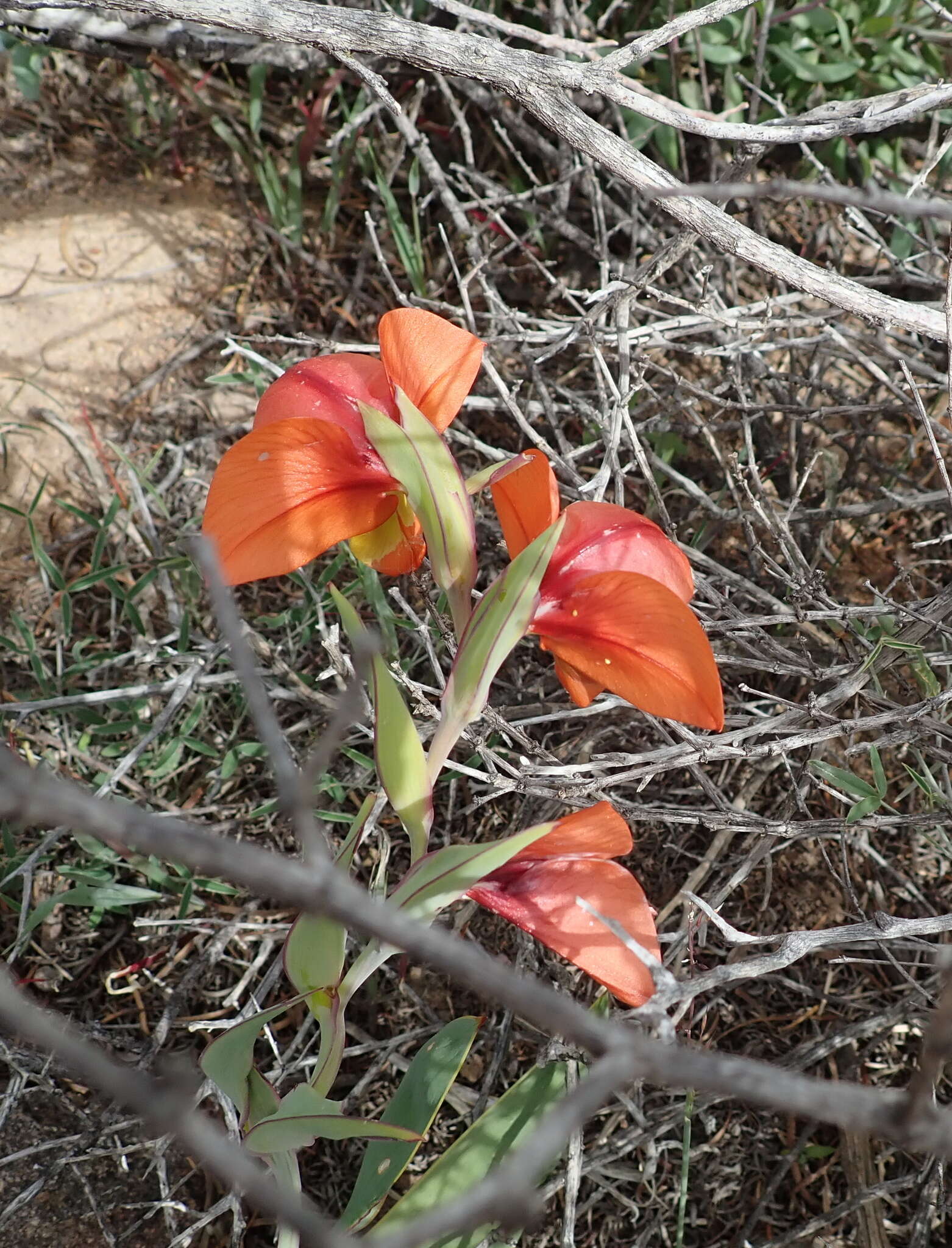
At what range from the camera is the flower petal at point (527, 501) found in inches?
41.2

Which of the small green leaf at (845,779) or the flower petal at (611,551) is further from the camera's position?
the small green leaf at (845,779)

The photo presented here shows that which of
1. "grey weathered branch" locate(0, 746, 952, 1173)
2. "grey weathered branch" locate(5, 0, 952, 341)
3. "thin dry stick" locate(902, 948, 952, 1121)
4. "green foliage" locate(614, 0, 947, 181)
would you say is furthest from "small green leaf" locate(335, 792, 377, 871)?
"green foliage" locate(614, 0, 947, 181)

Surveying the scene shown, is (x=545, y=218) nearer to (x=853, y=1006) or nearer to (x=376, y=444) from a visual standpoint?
(x=376, y=444)

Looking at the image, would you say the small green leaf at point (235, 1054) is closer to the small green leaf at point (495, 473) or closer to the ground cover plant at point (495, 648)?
the ground cover plant at point (495, 648)

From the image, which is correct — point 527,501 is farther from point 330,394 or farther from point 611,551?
point 330,394

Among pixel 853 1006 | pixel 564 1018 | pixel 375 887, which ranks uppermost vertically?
pixel 564 1018

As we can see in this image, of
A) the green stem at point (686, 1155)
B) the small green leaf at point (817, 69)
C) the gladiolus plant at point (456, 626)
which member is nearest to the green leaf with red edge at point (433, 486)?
the gladiolus plant at point (456, 626)

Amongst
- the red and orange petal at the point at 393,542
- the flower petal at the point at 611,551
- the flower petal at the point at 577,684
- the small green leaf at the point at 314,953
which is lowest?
the small green leaf at the point at 314,953

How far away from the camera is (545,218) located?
1.97 m

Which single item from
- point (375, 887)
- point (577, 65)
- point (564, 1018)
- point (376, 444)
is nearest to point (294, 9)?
point (577, 65)

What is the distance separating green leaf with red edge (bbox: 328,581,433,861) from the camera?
96cm

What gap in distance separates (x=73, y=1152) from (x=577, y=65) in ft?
5.16

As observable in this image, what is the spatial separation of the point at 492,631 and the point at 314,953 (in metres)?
0.36

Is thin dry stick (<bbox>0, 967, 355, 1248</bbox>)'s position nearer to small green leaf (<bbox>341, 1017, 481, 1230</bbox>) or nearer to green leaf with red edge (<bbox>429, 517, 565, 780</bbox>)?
green leaf with red edge (<bbox>429, 517, 565, 780</bbox>)
